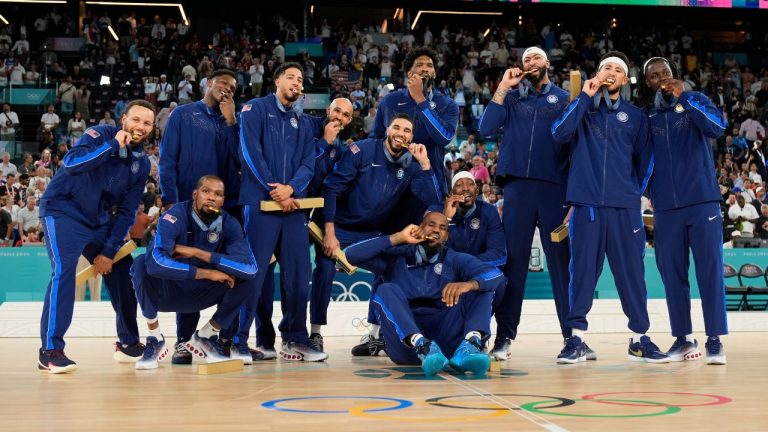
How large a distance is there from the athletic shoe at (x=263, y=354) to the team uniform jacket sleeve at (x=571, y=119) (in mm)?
2877

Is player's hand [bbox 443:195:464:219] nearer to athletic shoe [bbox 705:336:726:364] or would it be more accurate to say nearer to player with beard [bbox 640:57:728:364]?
player with beard [bbox 640:57:728:364]

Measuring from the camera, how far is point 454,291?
697cm

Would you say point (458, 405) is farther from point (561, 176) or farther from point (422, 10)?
point (422, 10)

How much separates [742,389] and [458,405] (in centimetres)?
189

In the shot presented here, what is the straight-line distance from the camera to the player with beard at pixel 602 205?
7.59 metres

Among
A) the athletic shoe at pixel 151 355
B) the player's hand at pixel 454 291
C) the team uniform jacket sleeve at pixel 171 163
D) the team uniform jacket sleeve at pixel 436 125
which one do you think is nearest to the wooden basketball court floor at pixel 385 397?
the athletic shoe at pixel 151 355

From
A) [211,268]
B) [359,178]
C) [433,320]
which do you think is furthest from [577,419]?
[359,178]

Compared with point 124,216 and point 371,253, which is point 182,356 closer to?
point 124,216

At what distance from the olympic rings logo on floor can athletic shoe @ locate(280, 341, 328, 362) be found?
2380mm

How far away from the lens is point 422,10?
33531 millimetres

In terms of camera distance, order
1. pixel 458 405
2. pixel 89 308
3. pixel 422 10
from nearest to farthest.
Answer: pixel 458 405
pixel 89 308
pixel 422 10

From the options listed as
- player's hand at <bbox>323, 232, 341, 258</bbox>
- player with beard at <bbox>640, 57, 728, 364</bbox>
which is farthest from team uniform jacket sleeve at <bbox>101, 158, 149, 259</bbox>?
player with beard at <bbox>640, 57, 728, 364</bbox>

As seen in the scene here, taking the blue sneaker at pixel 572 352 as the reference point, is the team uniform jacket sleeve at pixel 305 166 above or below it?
above

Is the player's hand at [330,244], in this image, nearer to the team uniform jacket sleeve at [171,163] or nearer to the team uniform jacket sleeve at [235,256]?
the team uniform jacket sleeve at [235,256]
